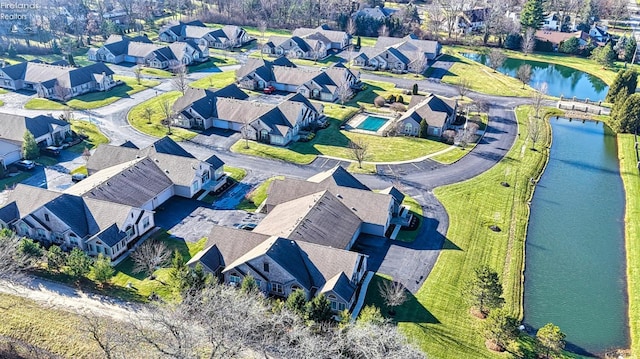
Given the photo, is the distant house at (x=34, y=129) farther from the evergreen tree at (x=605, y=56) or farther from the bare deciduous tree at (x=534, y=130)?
the evergreen tree at (x=605, y=56)

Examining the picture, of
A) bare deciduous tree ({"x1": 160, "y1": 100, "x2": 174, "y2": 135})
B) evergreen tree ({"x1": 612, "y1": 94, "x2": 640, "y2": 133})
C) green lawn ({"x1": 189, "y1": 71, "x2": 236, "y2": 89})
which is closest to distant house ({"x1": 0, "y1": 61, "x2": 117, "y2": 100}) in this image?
green lawn ({"x1": 189, "y1": 71, "x2": 236, "y2": 89})

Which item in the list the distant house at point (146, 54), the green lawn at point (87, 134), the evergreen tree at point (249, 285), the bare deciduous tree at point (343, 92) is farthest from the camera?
the distant house at point (146, 54)


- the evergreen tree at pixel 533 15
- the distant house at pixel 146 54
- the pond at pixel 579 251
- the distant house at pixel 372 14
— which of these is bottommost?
the pond at pixel 579 251

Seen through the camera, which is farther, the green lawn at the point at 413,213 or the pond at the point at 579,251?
the green lawn at the point at 413,213

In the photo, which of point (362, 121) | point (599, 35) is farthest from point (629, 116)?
point (599, 35)

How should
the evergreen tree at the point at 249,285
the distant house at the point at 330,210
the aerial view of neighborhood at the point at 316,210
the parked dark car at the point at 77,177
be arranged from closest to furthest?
1. the aerial view of neighborhood at the point at 316,210
2. the evergreen tree at the point at 249,285
3. the distant house at the point at 330,210
4. the parked dark car at the point at 77,177

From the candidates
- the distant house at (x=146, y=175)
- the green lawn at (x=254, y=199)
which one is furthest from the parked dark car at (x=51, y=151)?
the green lawn at (x=254, y=199)

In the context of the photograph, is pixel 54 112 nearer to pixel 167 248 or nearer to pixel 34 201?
pixel 34 201

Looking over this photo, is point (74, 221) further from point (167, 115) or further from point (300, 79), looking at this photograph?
point (300, 79)
